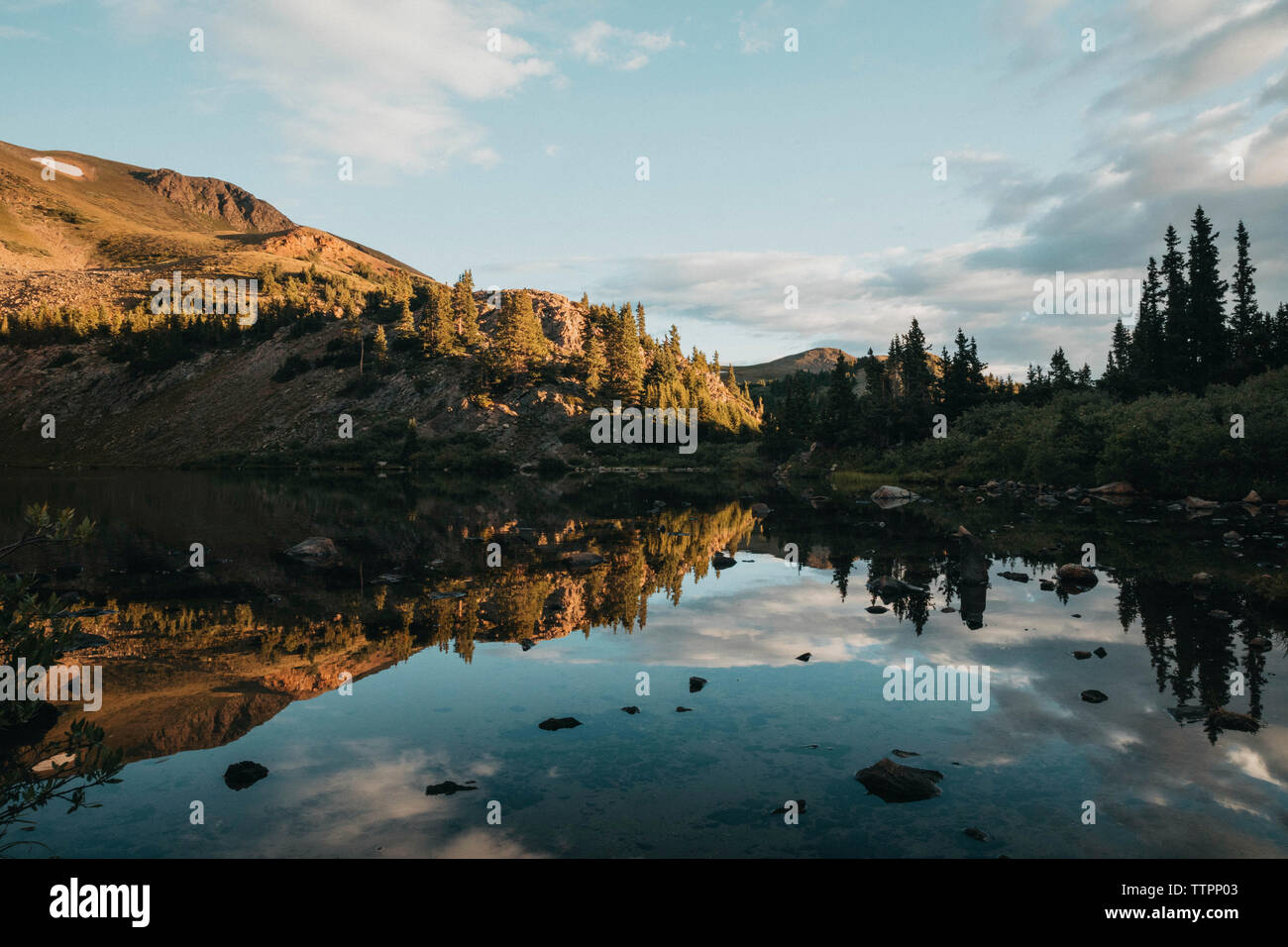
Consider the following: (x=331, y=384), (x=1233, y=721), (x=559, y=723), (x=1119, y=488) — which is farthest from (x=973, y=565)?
(x=331, y=384)

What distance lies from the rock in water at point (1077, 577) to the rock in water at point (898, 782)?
15055 millimetres

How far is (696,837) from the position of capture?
23.0ft

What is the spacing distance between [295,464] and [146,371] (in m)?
60.2

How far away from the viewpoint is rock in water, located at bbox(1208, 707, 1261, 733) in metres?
9.68

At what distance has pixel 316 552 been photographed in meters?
25.3

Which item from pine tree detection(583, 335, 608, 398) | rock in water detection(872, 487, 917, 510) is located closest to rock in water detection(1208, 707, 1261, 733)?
rock in water detection(872, 487, 917, 510)

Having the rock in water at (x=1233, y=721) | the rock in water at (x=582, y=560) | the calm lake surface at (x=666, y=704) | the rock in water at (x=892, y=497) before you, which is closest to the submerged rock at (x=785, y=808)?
the calm lake surface at (x=666, y=704)

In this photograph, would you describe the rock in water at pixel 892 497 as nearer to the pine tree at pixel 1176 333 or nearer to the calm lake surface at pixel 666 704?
the calm lake surface at pixel 666 704

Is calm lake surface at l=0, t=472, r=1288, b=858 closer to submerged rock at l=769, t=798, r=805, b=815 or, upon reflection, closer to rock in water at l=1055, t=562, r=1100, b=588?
submerged rock at l=769, t=798, r=805, b=815

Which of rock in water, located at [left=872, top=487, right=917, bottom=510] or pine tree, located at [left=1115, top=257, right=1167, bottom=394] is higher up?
pine tree, located at [left=1115, top=257, right=1167, bottom=394]

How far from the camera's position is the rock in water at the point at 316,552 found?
80.4 feet

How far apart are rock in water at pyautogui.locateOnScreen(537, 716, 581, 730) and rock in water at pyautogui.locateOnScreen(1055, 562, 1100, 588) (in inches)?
670

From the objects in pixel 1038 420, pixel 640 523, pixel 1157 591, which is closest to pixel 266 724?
pixel 1157 591

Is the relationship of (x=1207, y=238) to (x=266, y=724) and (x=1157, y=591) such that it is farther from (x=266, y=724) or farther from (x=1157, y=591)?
(x=266, y=724)
